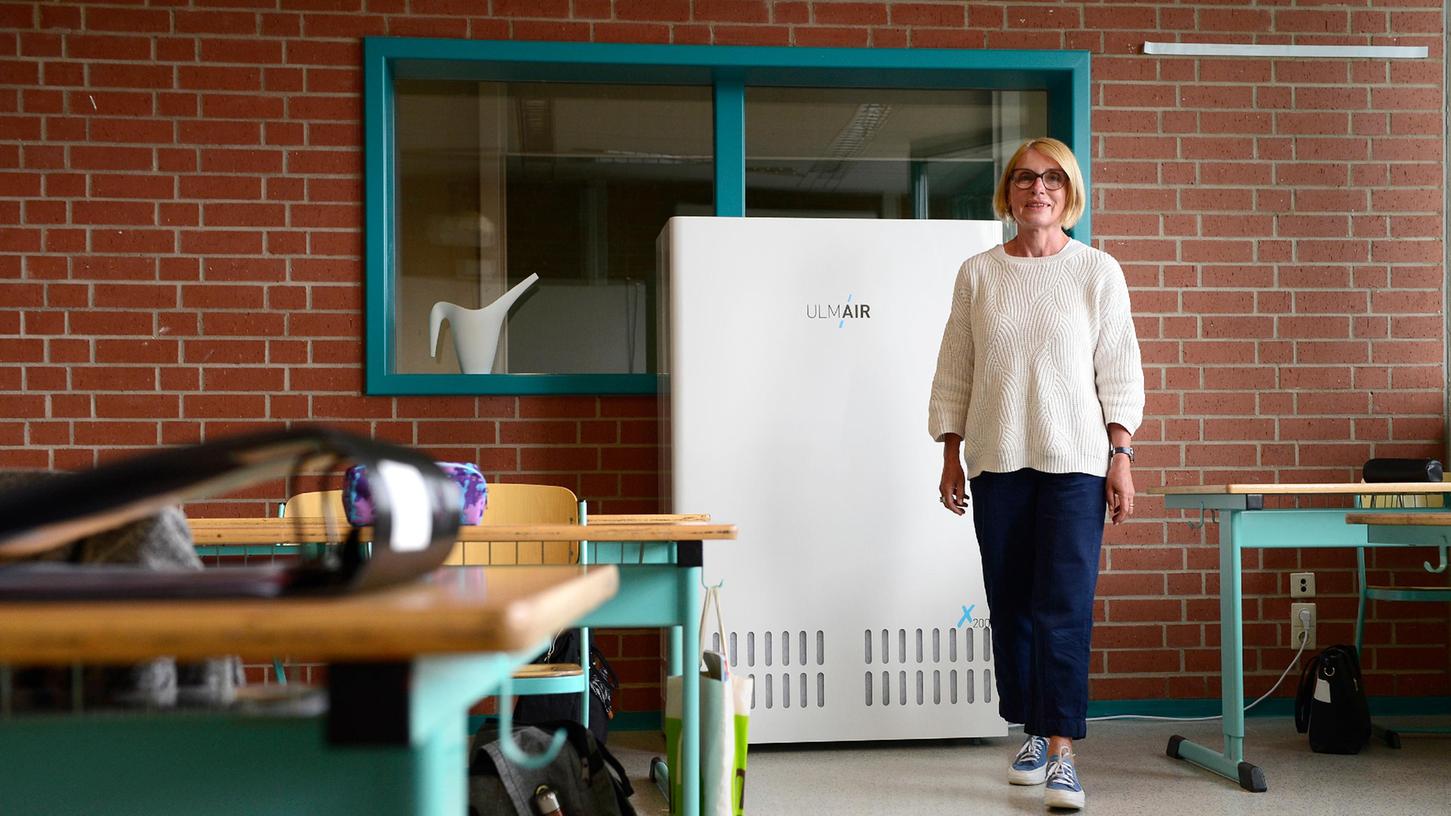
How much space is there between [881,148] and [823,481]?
1.20 m

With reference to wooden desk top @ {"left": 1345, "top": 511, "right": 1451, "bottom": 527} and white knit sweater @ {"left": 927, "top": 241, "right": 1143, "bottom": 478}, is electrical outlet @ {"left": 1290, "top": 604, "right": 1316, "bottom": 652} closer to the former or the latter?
white knit sweater @ {"left": 927, "top": 241, "right": 1143, "bottom": 478}

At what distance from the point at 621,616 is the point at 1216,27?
10.3 ft

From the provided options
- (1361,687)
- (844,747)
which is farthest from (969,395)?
(1361,687)

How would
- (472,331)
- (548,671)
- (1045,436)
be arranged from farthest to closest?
1. (472,331)
2. (1045,436)
3. (548,671)

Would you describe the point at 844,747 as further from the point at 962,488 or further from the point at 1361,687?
the point at 1361,687

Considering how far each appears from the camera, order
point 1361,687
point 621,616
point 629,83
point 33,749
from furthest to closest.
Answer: point 629,83, point 1361,687, point 621,616, point 33,749

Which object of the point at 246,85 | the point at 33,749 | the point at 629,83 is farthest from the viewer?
the point at 629,83

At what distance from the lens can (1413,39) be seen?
13.4 feet

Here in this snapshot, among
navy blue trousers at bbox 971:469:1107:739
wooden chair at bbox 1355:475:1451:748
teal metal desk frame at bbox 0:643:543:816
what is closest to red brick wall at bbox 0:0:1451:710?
wooden chair at bbox 1355:475:1451:748

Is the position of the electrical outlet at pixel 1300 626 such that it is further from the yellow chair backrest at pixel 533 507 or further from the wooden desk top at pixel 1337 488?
the yellow chair backrest at pixel 533 507

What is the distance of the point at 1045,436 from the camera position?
2924 millimetres

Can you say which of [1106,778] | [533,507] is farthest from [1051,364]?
[533,507]

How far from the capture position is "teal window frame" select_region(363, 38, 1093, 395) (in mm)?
3795

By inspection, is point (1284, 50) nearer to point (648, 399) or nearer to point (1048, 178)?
point (1048, 178)
